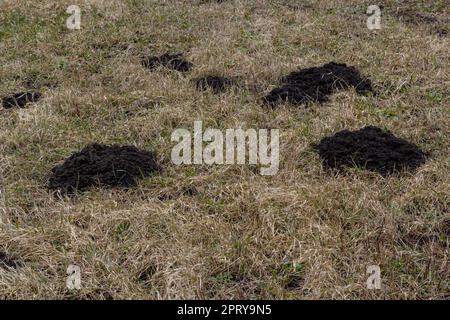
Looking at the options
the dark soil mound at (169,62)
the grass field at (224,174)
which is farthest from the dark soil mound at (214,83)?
the dark soil mound at (169,62)

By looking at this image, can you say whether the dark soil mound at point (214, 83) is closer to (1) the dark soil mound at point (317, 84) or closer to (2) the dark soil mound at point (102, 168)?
(1) the dark soil mound at point (317, 84)

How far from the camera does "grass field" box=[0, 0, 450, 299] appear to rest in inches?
150

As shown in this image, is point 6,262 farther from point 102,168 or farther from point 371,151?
point 371,151

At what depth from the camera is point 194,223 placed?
4301 mm

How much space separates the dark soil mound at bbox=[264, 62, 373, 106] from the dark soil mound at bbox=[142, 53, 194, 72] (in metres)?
1.42

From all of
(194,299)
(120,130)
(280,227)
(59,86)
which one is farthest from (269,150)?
(59,86)

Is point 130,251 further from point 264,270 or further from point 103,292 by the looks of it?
point 264,270

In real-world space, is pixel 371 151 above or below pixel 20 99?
above

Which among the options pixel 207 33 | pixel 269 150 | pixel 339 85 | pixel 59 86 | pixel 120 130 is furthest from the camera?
pixel 207 33

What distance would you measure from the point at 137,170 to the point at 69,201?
0.70 m

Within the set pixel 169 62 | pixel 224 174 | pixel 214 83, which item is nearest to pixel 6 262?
pixel 224 174

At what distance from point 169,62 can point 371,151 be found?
342 cm

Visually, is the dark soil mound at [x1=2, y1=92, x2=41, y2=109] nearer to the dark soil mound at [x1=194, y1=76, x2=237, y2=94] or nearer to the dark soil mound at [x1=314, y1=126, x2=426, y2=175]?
the dark soil mound at [x1=194, y1=76, x2=237, y2=94]

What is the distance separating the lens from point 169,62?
741 centimetres
